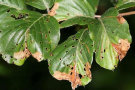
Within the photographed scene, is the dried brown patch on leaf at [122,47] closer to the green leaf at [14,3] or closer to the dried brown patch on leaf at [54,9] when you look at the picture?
the dried brown patch on leaf at [54,9]

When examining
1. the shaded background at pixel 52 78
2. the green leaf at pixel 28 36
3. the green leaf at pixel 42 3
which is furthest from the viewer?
the shaded background at pixel 52 78

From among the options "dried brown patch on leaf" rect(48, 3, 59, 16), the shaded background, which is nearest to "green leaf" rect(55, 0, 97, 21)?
"dried brown patch on leaf" rect(48, 3, 59, 16)

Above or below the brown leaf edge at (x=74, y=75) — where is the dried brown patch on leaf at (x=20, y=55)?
above

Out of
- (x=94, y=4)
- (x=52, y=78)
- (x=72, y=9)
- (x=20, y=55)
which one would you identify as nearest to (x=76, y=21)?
(x=72, y=9)

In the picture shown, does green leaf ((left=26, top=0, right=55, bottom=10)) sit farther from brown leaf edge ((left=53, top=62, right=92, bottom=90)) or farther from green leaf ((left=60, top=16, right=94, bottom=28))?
brown leaf edge ((left=53, top=62, right=92, bottom=90))

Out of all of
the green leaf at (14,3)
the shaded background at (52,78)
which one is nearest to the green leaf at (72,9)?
the green leaf at (14,3)

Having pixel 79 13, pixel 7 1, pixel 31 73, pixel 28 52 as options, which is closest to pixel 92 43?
pixel 79 13
